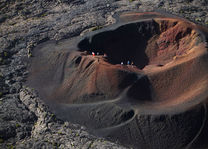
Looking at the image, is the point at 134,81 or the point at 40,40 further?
the point at 40,40

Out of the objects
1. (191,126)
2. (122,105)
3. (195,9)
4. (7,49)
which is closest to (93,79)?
(122,105)

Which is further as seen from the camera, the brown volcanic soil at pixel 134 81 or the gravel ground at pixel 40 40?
the gravel ground at pixel 40 40

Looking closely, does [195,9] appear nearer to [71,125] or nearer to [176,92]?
[176,92]

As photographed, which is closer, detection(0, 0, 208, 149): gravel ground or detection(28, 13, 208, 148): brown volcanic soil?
detection(28, 13, 208, 148): brown volcanic soil

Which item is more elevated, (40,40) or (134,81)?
(40,40)
